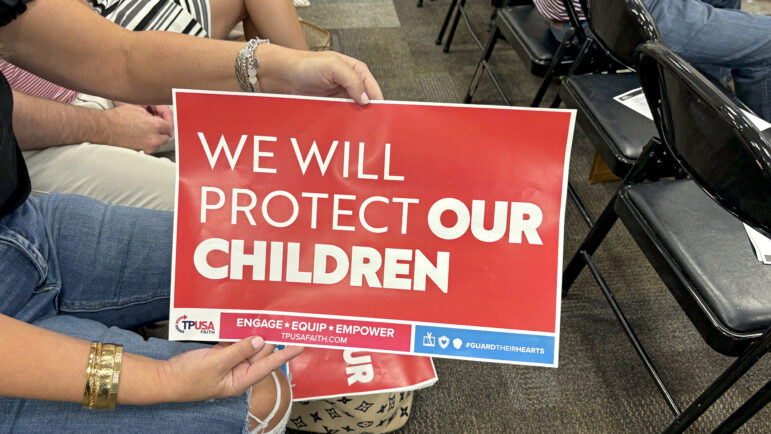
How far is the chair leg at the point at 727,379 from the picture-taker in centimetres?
101

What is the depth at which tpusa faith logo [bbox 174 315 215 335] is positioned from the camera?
2.57 ft

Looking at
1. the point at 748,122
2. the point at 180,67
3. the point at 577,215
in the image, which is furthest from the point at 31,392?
the point at 577,215

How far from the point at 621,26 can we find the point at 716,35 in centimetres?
51

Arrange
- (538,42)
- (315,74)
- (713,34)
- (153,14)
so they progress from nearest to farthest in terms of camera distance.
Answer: (315,74)
(153,14)
(713,34)
(538,42)

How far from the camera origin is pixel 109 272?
0.98 meters

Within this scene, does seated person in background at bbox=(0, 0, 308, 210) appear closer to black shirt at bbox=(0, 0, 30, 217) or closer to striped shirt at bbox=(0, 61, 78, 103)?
striped shirt at bbox=(0, 61, 78, 103)

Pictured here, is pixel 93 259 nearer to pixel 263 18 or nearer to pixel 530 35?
pixel 263 18

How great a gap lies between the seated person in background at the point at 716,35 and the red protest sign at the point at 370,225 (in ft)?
3.78

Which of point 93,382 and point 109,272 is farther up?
point 93,382

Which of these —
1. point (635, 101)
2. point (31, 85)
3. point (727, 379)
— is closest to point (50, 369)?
point (31, 85)

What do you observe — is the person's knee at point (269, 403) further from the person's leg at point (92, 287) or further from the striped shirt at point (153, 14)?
the striped shirt at point (153, 14)

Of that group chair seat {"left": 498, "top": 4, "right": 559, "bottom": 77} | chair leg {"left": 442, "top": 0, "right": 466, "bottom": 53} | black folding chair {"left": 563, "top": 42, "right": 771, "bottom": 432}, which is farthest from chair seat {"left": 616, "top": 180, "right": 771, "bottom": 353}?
chair leg {"left": 442, "top": 0, "right": 466, "bottom": 53}

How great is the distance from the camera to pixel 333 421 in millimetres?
1247

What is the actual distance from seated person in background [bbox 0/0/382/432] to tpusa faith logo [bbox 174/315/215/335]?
3 cm
